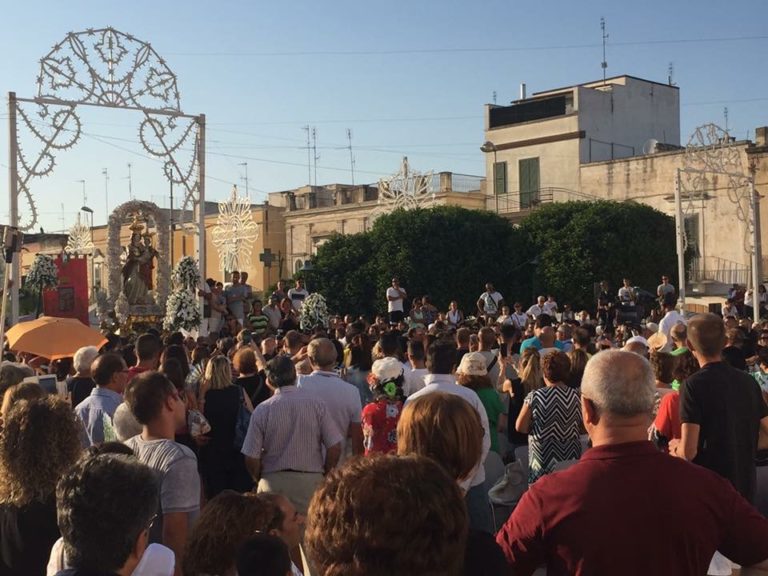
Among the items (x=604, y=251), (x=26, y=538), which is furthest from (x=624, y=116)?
(x=26, y=538)

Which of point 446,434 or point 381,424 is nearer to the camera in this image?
point 446,434

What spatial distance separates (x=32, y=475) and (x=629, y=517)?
2.29m

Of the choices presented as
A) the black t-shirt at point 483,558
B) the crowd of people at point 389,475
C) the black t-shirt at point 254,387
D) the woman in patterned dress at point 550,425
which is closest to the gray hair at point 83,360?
the crowd of people at point 389,475

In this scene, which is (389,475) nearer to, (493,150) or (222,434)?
(222,434)

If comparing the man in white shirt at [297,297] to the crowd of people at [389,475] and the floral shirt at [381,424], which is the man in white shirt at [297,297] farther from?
the floral shirt at [381,424]

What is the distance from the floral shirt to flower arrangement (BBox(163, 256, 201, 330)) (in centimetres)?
1287

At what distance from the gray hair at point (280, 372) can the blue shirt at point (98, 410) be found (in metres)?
0.94

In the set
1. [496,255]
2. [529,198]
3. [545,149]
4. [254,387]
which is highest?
[545,149]

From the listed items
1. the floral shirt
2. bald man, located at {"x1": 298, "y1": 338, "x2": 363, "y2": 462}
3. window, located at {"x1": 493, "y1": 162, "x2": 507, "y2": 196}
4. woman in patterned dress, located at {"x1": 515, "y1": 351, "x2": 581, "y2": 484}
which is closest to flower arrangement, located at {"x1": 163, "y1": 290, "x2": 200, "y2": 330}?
bald man, located at {"x1": 298, "y1": 338, "x2": 363, "y2": 462}

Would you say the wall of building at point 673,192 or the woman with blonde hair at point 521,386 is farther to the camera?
the wall of building at point 673,192

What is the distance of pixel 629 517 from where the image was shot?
3.06 meters

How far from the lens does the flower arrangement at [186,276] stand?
19484mm

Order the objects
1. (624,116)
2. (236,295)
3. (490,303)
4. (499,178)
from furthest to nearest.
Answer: (499,178), (624,116), (490,303), (236,295)

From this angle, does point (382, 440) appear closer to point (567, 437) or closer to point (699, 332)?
point (567, 437)
